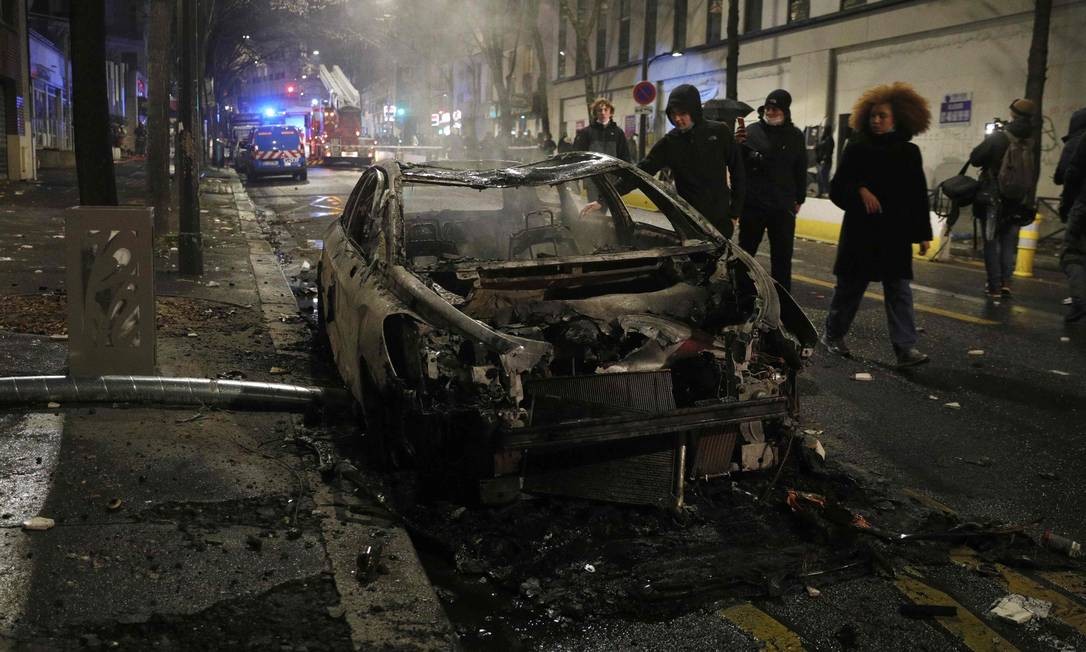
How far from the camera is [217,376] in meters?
6.05

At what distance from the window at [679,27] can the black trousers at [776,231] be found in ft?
97.2

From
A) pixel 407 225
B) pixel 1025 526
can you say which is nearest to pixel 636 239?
pixel 407 225

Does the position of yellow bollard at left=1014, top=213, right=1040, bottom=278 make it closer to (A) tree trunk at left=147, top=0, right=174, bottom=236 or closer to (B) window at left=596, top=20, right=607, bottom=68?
(A) tree trunk at left=147, top=0, right=174, bottom=236

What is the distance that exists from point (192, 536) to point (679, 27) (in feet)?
115

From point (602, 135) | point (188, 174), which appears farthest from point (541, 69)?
point (188, 174)

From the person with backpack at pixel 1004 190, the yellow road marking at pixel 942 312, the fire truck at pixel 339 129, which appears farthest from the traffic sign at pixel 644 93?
the fire truck at pixel 339 129

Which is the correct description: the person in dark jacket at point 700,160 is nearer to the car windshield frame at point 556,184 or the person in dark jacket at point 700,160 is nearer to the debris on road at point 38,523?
the car windshield frame at point 556,184

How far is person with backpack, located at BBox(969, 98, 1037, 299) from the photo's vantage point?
9.73 meters

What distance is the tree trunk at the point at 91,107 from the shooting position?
8109mm

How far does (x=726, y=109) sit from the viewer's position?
21.5 metres

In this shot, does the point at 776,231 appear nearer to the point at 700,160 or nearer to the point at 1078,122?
the point at 700,160

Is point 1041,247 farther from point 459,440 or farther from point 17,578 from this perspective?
point 17,578

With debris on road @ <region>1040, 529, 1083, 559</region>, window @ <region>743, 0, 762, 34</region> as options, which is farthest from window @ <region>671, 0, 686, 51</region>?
debris on road @ <region>1040, 529, 1083, 559</region>

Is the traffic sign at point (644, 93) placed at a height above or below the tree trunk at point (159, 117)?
above
